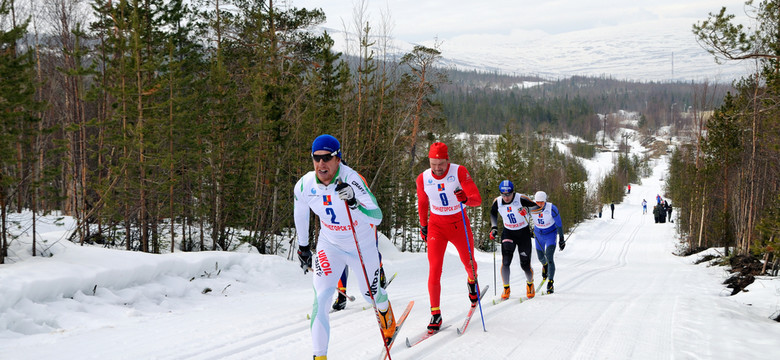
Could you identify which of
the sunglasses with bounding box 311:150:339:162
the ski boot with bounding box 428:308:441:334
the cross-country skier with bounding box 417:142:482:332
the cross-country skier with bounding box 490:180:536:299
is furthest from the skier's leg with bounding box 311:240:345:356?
the cross-country skier with bounding box 490:180:536:299

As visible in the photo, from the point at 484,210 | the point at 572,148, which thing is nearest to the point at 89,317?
the point at 484,210

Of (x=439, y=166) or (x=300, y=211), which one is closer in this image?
(x=300, y=211)

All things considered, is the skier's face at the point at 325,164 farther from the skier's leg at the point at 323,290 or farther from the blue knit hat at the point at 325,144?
the skier's leg at the point at 323,290

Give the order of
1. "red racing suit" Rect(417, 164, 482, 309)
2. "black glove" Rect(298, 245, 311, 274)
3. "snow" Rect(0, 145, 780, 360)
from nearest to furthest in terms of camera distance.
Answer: "black glove" Rect(298, 245, 311, 274) < "snow" Rect(0, 145, 780, 360) < "red racing suit" Rect(417, 164, 482, 309)

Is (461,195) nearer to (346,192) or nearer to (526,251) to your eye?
(346,192)

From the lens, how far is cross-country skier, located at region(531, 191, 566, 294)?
10484mm

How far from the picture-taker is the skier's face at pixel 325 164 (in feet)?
14.6

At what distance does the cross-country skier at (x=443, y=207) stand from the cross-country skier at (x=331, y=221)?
1930mm

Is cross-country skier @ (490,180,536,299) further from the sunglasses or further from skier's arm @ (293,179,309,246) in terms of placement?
the sunglasses

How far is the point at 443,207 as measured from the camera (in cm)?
701

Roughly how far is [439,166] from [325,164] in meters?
2.64

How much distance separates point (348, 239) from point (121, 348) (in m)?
2.95

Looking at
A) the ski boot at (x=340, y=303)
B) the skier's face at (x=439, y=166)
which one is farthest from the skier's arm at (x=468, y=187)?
the ski boot at (x=340, y=303)

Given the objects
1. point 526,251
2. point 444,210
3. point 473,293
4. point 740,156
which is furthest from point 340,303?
point 740,156
